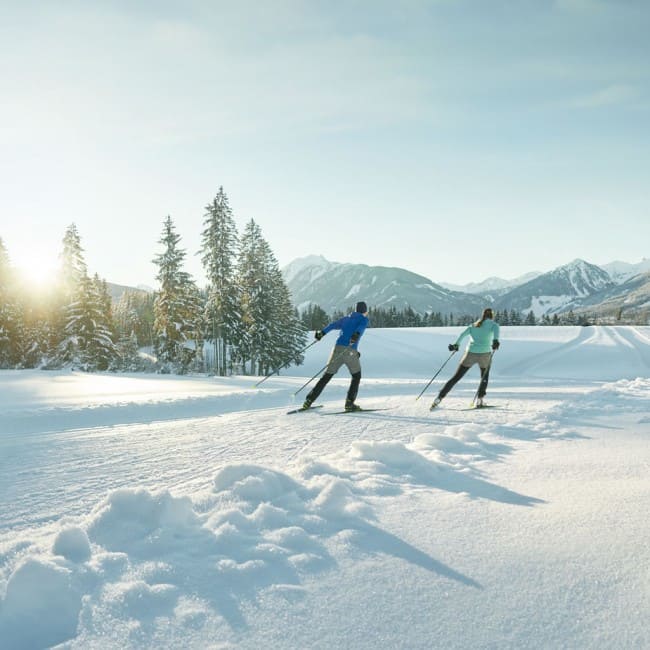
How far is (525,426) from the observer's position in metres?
7.07

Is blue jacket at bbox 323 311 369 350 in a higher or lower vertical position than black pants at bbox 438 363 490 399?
higher

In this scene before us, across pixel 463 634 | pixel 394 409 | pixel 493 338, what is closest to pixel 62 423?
pixel 394 409

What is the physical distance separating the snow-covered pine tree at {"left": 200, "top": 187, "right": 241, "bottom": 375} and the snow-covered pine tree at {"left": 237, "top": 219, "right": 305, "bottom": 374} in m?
1.31

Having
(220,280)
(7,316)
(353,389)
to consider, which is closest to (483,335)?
(353,389)

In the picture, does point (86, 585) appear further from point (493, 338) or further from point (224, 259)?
point (224, 259)

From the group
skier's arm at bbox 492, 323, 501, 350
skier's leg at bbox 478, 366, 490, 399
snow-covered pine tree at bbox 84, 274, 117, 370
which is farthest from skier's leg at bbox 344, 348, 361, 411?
snow-covered pine tree at bbox 84, 274, 117, 370

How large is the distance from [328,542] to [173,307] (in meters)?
37.4

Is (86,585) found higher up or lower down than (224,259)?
lower down

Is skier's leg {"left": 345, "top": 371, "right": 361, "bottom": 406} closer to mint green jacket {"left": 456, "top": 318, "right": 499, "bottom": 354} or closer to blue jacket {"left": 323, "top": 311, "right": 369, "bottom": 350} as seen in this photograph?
blue jacket {"left": 323, "top": 311, "right": 369, "bottom": 350}

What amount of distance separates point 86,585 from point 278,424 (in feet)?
17.7

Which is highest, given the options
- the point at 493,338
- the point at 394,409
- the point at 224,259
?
the point at 224,259

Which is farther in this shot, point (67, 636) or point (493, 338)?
point (493, 338)

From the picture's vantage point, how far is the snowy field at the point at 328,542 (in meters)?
2.05

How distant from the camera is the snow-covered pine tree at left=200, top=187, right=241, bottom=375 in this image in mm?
37188
